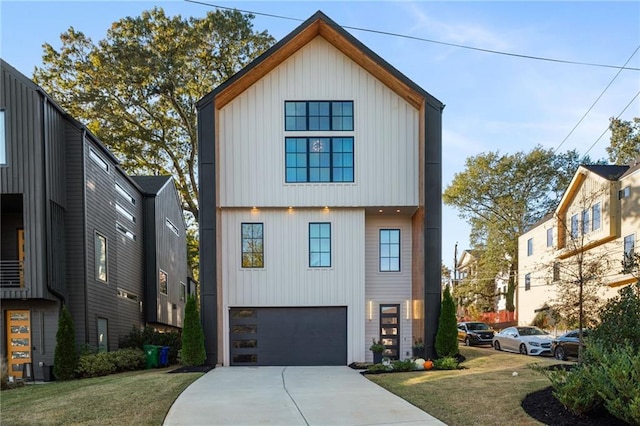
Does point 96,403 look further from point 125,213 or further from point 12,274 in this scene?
point 125,213

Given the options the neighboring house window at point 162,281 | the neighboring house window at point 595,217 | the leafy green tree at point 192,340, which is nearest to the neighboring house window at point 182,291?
the neighboring house window at point 162,281

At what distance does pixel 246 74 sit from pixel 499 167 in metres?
30.5

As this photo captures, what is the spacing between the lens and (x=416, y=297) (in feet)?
54.1

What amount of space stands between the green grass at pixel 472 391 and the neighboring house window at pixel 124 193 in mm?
12282

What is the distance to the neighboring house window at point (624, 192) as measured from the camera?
23861mm

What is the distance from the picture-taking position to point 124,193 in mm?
20062

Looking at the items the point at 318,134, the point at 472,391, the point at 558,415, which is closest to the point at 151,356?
the point at 318,134

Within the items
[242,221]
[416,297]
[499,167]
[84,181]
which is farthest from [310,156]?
[499,167]

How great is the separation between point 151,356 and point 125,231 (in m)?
5.43

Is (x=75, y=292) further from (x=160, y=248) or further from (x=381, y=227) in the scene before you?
(x=381, y=227)

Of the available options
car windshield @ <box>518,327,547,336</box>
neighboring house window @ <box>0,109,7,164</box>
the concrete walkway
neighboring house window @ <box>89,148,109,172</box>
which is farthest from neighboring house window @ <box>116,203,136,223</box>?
car windshield @ <box>518,327,547,336</box>

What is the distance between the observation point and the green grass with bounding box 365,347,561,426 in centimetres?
739

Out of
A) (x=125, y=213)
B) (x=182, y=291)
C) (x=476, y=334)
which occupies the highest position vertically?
(x=125, y=213)

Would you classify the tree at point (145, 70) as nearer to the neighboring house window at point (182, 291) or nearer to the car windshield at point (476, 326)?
the neighboring house window at point (182, 291)
